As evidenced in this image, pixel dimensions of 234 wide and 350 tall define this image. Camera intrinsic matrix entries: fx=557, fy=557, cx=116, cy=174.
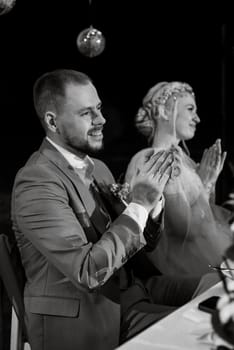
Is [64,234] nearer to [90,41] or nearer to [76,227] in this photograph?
[76,227]

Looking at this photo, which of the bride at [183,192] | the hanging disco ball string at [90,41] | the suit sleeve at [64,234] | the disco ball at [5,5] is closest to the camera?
the suit sleeve at [64,234]

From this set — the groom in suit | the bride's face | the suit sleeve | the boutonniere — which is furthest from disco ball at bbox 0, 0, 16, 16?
the bride's face

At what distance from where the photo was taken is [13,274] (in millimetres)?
2182

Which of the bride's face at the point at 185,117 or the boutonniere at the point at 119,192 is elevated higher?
the bride's face at the point at 185,117

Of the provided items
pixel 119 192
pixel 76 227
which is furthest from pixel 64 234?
pixel 119 192

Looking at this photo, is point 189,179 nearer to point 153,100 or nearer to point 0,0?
point 153,100

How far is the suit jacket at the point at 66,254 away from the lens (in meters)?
2.03

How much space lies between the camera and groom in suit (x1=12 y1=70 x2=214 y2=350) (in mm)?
2045

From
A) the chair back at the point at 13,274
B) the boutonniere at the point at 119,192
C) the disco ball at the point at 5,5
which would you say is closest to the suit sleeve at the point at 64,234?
the chair back at the point at 13,274

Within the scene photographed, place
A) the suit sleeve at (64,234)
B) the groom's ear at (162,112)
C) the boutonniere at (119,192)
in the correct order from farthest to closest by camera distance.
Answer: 1. the groom's ear at (162,112)
2. the boutonniere at (119,192)
3. the suit sleeve at (64,234)

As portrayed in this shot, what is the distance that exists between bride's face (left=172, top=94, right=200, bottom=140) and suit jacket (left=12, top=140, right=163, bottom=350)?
1.37 m

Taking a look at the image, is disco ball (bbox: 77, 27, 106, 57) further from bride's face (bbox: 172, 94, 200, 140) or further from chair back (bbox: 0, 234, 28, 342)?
chair back (bbox: 0, 234, 28, 342)

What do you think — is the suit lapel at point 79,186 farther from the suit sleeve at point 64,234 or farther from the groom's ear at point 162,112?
the groom's ear at point 162,112

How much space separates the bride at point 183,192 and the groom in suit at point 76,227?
79 centimetres
